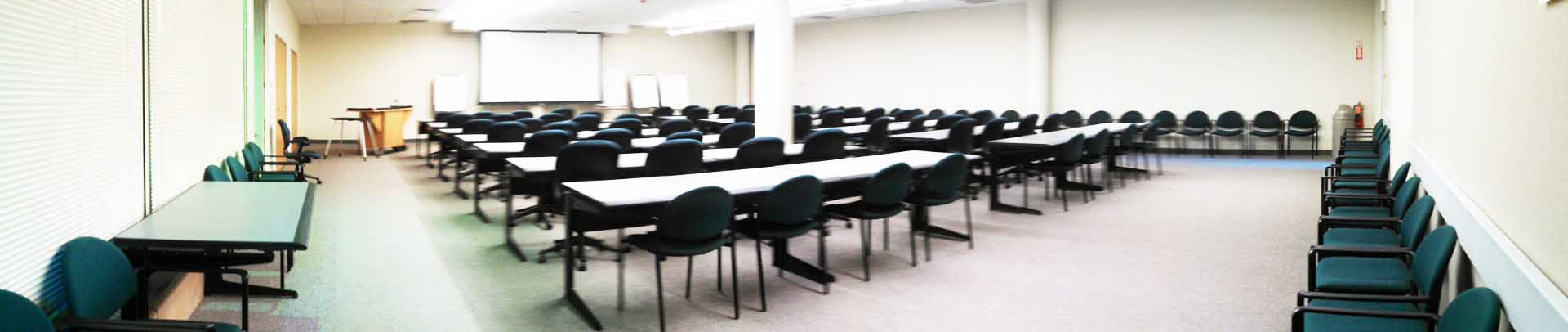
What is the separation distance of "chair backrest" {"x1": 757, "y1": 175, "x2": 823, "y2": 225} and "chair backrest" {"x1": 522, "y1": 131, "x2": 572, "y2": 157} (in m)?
3.46

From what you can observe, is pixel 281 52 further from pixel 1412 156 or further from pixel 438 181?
pixel 1412 156

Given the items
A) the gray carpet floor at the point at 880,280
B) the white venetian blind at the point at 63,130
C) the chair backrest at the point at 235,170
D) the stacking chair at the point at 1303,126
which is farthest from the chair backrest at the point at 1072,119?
the white venetian blind at the point at 63,130

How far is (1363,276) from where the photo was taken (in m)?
3.72

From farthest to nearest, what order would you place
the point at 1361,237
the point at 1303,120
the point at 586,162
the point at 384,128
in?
the point at 384,128
the point at 1303,120
the point at 586,162
the point at 1361,237

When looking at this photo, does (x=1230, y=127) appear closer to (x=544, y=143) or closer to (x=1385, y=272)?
(x=544, y=143)

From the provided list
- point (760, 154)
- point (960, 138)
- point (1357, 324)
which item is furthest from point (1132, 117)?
point (1357, 324)

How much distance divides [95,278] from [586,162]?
348 centimetres

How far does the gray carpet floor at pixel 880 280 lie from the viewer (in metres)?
4.42

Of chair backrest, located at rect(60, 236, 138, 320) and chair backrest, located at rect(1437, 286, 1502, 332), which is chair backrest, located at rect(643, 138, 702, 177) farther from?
chair backrest, located at rect(1437, 286, 1502, 332)

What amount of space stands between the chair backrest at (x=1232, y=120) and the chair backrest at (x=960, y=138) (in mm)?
6542

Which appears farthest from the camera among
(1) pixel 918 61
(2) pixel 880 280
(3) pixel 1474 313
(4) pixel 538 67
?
(4) pixel 538 67

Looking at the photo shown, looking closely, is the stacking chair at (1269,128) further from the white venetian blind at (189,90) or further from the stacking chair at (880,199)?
the white venetian blind at (189,90)

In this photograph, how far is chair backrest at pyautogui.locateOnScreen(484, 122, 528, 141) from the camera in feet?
32.2

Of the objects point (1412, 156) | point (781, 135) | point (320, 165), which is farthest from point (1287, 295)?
point (320, 165)
